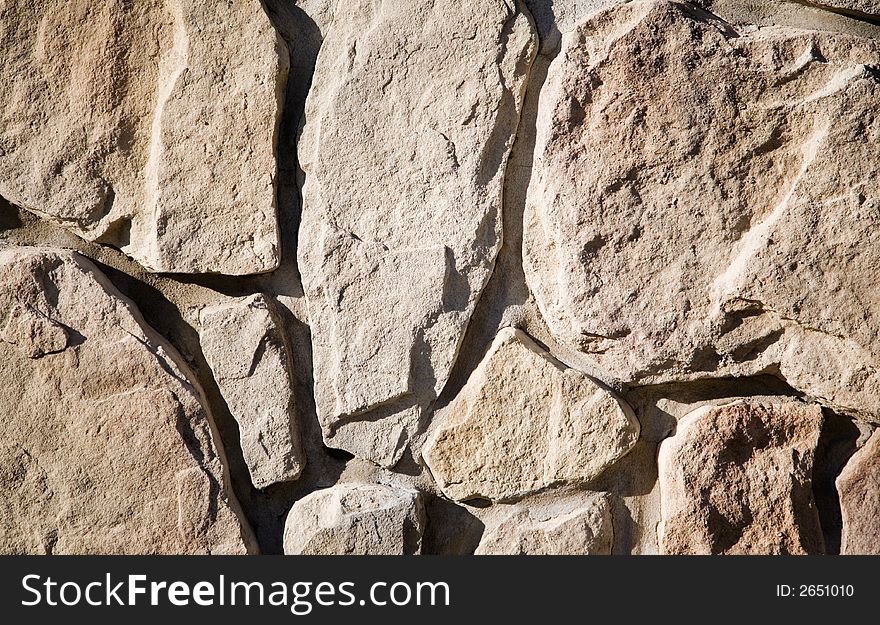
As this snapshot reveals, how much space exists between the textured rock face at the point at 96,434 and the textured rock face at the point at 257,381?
1.8 inches

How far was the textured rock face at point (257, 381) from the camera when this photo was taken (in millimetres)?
1034

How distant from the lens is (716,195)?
95cm

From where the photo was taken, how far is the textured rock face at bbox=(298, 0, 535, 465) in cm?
98

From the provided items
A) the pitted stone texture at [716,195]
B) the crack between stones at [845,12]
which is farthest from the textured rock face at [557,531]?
the crack between stones at [845,12]

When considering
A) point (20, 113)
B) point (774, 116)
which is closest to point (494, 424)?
point (774, 116)

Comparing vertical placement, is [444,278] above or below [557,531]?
above

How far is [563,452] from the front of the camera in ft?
3.32

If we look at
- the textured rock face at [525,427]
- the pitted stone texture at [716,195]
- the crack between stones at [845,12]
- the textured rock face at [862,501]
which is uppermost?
the crack between stones at [845,12]

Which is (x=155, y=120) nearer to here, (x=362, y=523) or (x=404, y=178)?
(x=404, y=178)

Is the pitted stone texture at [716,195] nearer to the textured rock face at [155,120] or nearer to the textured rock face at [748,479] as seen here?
the textured rock face at [748,479]

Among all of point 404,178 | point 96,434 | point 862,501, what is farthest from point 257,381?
point 862,501

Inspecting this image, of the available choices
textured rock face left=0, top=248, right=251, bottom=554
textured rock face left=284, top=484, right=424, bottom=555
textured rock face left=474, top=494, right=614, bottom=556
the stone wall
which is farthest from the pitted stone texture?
textured rock face left=0, top=248, right=251, bottom=554

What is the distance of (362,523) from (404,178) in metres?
0.42

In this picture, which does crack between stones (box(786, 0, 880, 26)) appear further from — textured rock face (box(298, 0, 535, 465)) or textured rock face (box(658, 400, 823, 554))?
textured rock face (box(658, 400, 823, 554))
